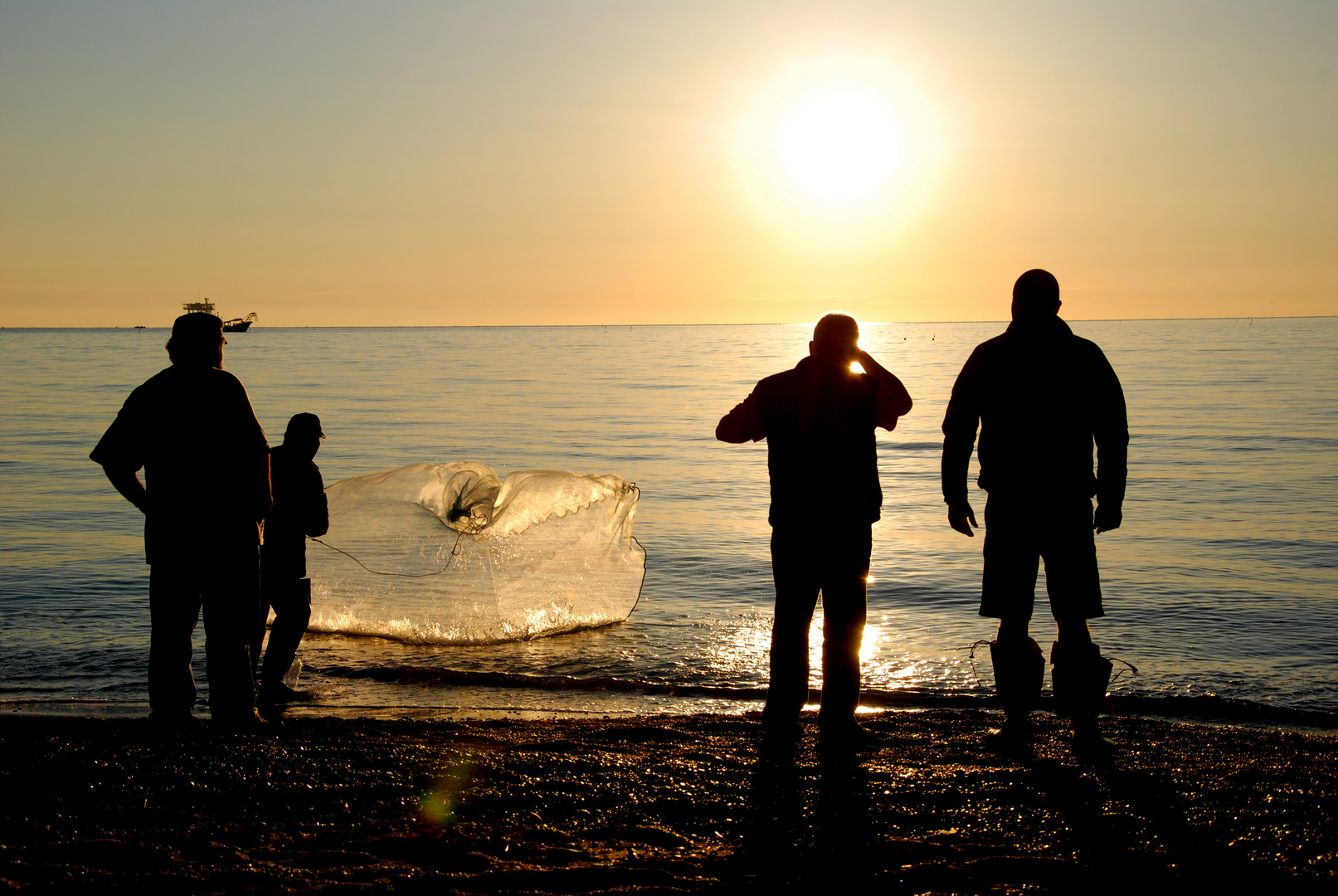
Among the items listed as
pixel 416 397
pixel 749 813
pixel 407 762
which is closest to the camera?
pixel 749 813

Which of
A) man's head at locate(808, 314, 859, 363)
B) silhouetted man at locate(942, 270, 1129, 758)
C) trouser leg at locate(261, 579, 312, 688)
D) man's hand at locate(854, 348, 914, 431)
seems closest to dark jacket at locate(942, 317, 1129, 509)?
silhouetted man at locate(942, 270, 1129, 758)

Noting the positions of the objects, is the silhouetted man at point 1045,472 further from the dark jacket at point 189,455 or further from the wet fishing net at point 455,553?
the wet fishing net at point 455,553

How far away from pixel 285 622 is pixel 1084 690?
414 cm

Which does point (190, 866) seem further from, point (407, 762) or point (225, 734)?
point (225, 734)

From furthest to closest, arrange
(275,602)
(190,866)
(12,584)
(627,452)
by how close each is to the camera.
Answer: (627,452) < (12,584) < (275,602) < (190,866)

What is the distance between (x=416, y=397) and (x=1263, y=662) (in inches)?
1318

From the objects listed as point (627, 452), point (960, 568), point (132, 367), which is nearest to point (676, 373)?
point (132, 367)

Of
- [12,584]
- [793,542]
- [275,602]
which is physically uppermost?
[793,542]

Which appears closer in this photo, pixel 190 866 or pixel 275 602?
pixel 190 866

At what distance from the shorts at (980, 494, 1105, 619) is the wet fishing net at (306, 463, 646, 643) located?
4003 millimetres

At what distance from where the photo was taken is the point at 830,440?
13.3 ft

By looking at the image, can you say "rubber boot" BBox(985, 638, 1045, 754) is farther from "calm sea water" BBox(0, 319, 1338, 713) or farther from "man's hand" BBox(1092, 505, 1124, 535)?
"calm sea water" BBox(0, 319, 1338, 713)

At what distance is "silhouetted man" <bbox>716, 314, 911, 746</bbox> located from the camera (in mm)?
4043

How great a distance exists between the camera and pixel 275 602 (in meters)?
5.54
